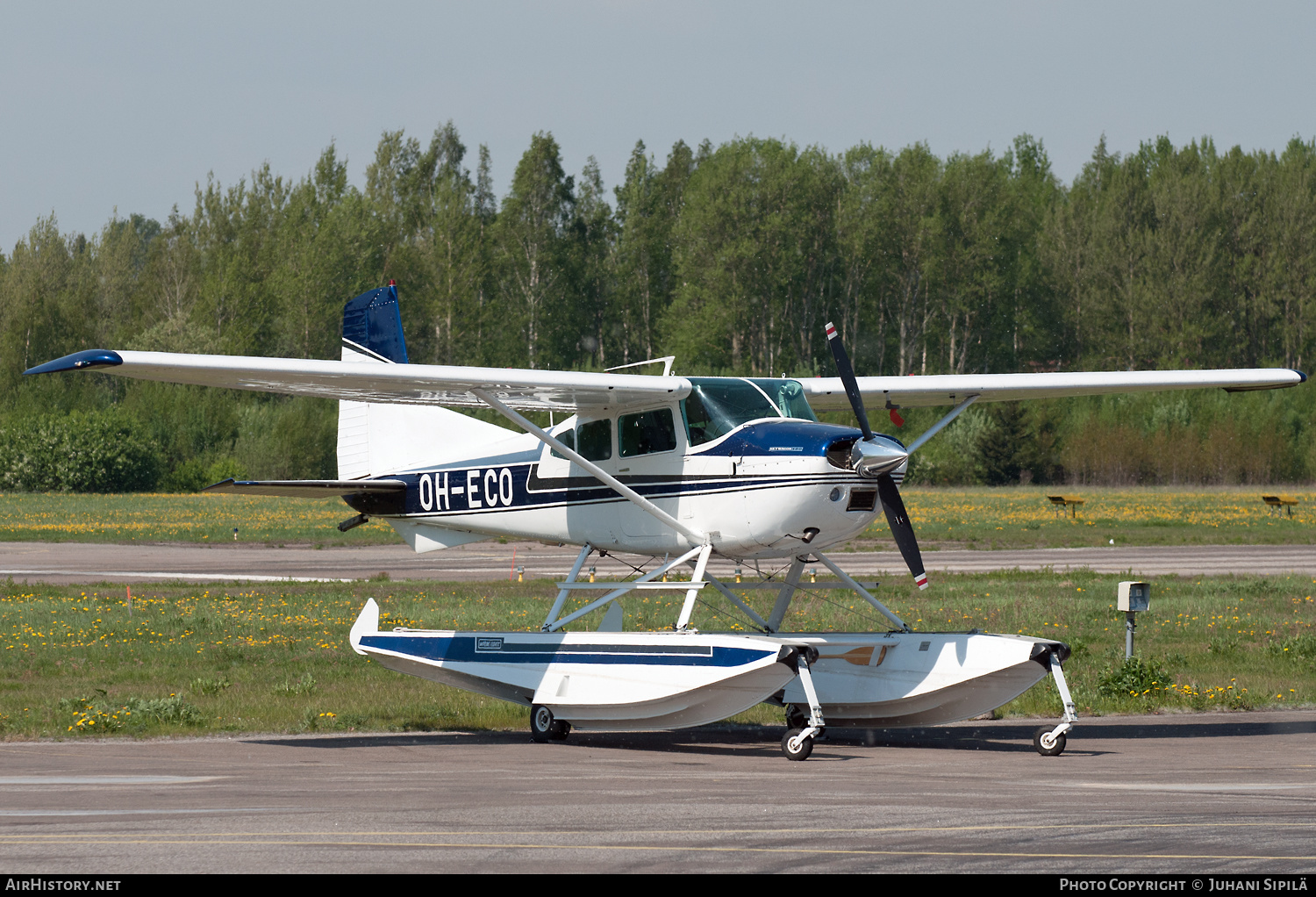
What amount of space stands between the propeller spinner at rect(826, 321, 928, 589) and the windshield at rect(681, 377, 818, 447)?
2.46ft

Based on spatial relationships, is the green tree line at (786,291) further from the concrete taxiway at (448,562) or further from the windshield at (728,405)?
the windshield at (728,405)

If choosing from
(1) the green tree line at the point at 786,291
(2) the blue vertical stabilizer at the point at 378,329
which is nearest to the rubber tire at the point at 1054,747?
(2) the blue vertical stabilizer at the point at 378,329

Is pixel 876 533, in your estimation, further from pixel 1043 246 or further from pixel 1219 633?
pixel 1043 246

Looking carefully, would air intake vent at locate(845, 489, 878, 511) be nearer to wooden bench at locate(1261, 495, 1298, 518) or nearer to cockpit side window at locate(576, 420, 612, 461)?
cockpit side window at locate(576, 420, 612, 461)

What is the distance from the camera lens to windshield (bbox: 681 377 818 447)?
1355 centimetres

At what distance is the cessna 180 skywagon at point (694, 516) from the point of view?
486 inches

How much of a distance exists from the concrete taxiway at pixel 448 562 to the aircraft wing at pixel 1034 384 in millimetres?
13216

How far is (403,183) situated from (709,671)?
Answer: 281ft

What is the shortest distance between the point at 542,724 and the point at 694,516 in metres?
2.59

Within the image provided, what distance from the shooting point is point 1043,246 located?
3430 inches

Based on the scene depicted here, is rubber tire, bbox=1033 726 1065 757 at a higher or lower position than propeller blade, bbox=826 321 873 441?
lower

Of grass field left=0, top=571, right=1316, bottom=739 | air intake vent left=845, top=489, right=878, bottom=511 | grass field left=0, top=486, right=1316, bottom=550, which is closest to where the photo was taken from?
air intake vent left=845, top=489, right=878, bottom=511

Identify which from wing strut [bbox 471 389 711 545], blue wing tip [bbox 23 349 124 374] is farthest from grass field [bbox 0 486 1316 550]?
blue wing tip [bbox 23 349 124 374]
